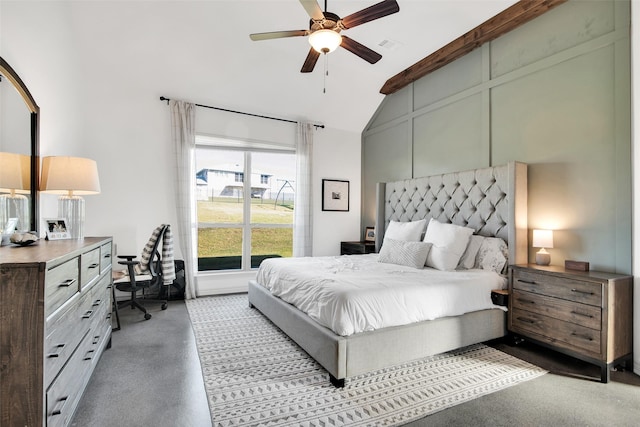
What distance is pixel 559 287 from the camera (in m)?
2.56

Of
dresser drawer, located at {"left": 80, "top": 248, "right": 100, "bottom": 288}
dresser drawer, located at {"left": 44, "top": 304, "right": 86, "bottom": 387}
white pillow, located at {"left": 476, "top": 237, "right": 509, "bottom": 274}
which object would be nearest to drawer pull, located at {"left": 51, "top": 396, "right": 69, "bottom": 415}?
dresser drawer, located at {"left": 44, "top": 304, "right": 86, "bottom": 387}

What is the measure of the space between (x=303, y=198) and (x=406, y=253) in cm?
223

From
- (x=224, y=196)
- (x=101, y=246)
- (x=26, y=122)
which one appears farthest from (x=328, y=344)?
(x=224, y=196)

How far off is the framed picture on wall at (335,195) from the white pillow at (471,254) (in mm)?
2647

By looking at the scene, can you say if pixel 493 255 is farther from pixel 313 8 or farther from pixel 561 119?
pixel 313 8

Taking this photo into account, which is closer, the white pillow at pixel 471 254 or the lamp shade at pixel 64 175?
the lamp shade at pixel 64 175

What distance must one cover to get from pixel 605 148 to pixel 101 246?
420 cm

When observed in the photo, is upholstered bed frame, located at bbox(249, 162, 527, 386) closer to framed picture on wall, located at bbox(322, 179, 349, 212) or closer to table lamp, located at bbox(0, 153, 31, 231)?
framed picture on wall, located at bbox(322, 179, 349, 212)

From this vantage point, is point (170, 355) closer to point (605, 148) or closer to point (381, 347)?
point (381, 347)

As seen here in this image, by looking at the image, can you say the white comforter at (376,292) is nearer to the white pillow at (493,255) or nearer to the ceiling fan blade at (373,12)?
the white pillow at (493,255)

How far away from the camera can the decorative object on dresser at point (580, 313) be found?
2299 millimetres

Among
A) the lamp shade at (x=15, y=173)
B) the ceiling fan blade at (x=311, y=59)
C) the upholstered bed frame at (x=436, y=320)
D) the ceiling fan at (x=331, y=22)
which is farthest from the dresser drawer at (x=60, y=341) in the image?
the ceiling fan blade at (x=311, y=59)

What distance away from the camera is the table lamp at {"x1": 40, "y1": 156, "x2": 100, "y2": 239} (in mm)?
2568

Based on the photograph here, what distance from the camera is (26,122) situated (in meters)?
2.37
